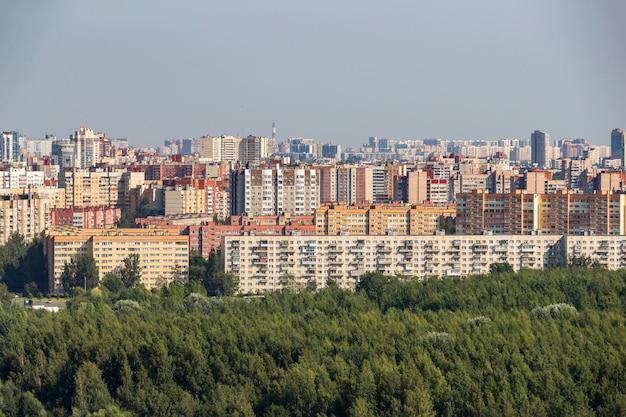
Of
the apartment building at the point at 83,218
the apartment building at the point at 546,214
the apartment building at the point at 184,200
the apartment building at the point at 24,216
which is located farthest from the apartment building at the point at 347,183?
the apartment building at the point at 546,214

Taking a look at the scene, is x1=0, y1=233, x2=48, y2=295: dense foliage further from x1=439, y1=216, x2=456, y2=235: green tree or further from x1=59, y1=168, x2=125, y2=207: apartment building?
x1=59, y1=168, x2=125, y2=207: apartment building

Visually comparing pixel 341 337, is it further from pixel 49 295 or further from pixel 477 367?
pixel 49 295

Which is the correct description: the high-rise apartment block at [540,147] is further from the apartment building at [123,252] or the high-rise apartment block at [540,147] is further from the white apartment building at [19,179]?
the apartment building at [123,252]

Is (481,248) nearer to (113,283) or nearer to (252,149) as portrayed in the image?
(113,283)

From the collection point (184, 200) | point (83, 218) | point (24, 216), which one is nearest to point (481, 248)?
point (24, 216)

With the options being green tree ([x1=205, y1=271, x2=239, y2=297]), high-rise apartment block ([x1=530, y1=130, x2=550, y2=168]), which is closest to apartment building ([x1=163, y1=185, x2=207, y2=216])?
green tree ([x1=205, y1=271, x2=239, y2=297])
